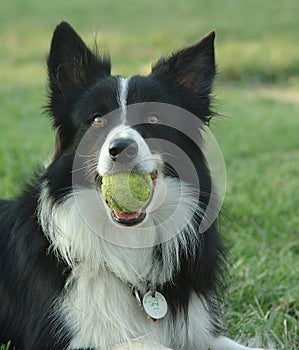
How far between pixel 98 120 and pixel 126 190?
45 cm

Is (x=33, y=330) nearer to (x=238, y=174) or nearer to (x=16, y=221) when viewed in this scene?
(x=16, y=221)

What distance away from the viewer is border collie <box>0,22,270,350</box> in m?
3.38

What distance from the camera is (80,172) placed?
135 inches

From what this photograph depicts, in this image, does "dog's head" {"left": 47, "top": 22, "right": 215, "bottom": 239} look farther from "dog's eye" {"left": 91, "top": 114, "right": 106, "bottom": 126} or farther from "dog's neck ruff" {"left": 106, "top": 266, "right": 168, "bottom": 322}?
"dog's neck ruff" {"left": 106, "top": 266, "right": 168, "bottom": 322}

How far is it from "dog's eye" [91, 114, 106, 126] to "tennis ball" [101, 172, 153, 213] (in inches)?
12.4

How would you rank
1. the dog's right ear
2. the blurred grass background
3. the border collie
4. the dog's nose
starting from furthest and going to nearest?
the blurred grass background < the dog's right ear < the border collie < the dog's nose

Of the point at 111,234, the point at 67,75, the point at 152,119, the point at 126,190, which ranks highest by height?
the point at 67,75

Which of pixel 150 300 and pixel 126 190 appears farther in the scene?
pixel 150 300

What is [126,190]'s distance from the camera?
10.7ft

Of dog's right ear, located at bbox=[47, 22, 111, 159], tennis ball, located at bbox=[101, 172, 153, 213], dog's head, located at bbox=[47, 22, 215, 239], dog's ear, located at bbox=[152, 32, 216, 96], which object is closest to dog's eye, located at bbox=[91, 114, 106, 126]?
dog's head, located at bbox=[47, 22, 215, 239]

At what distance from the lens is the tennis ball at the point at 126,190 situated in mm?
3264

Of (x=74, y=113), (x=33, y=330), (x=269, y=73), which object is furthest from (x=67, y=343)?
(x=269, y=73)

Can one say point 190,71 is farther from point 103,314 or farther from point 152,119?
point 103,314

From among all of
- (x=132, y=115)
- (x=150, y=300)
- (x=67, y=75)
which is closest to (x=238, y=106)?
(x=67, y=75)
